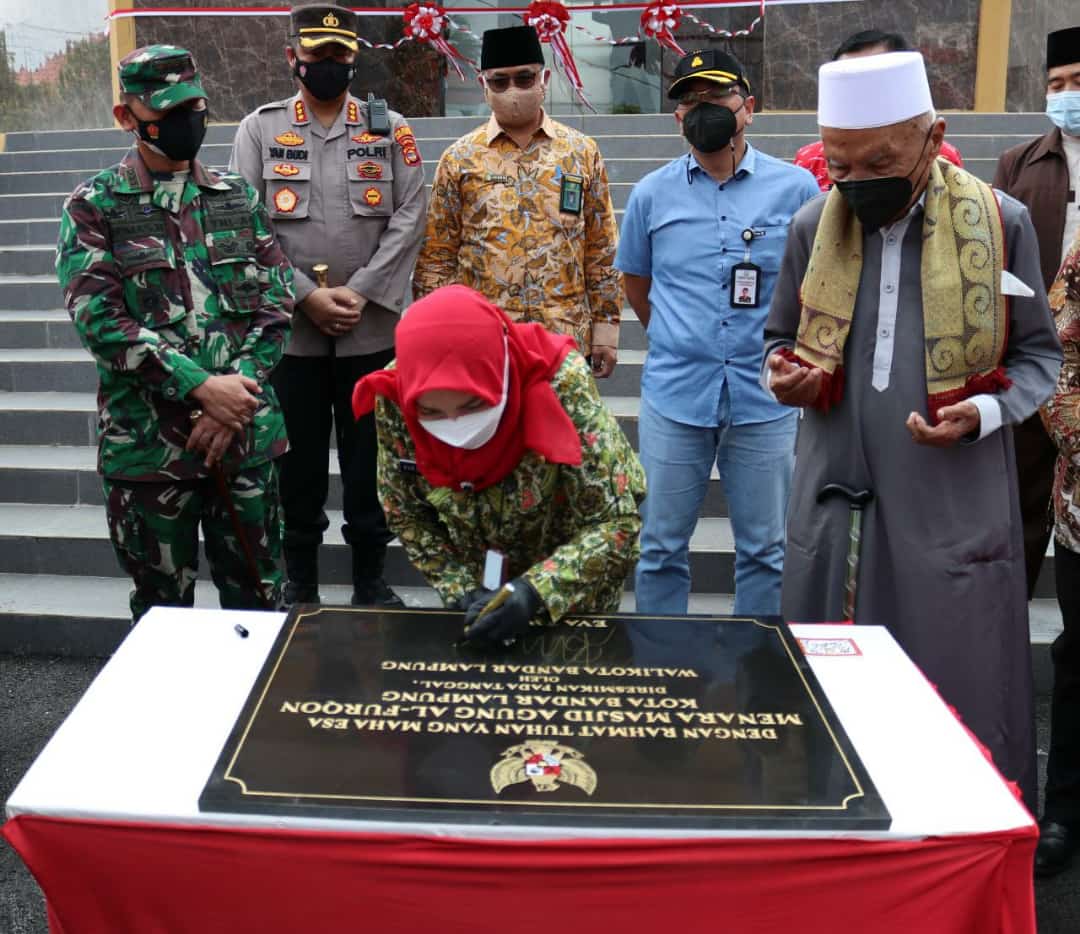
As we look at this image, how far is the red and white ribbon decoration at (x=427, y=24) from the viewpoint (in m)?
9.26

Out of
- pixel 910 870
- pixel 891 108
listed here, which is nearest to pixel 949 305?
pixel 891 108

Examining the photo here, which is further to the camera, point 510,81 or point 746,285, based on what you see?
point 510,81

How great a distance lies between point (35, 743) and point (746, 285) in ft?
8.52

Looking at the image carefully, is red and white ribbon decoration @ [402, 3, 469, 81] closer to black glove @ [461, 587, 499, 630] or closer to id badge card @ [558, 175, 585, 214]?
id badge card @ [558, 175, 585, 214]

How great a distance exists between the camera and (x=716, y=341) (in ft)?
11.5

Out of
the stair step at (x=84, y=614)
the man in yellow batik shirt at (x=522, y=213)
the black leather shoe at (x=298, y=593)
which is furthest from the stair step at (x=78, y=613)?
the man in yellow batik shirt at (x=522, y=213)

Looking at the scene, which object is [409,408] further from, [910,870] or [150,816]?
[910,870]

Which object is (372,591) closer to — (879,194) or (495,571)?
(495,571)

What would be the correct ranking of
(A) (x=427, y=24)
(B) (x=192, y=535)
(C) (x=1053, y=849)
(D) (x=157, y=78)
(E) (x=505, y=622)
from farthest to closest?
(A) (x=427, y=24) → (B) (x=192, y=535) → (D) (x=157, y=78) → (C) (x=1053, y=849) → (E) (x=505, y=622)

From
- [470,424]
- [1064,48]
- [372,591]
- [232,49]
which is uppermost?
[232,49]

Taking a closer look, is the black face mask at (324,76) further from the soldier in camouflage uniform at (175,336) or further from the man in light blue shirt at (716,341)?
the man in light blue shirt at (716,341)

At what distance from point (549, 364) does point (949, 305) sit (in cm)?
82

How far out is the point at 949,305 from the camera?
7.64ft

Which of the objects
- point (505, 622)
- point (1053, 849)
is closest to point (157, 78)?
point (505, 622)
